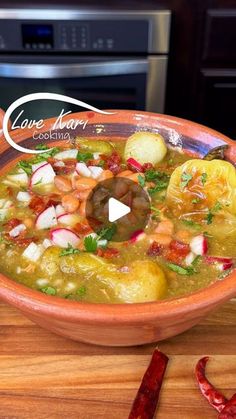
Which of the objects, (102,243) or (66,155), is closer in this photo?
(102,243)

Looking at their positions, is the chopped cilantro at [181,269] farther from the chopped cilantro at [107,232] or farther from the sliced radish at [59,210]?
the sliced radish at [59,210]

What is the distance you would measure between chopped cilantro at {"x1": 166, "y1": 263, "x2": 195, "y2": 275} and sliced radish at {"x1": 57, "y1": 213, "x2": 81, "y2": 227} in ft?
0.73

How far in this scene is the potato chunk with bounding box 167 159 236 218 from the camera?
1074mm

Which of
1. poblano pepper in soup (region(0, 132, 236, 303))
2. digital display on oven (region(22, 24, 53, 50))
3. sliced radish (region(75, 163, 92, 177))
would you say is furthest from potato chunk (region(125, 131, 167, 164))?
digital display on oven (region(22, 24, 53, 50))

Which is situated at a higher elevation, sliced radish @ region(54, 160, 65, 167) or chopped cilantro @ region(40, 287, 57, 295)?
sliced radish @ region(54, 160, 65, 167)

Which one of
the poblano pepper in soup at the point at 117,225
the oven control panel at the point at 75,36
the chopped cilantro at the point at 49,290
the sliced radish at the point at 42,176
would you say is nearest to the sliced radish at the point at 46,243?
the poblano pepper in soup at the point at 117,225

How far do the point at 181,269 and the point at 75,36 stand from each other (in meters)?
1.64

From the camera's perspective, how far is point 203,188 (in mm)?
1089

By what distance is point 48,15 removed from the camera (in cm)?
227

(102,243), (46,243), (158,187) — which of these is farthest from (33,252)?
(158,187)

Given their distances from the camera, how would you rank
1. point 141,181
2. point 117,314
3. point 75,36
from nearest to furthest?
1. point 117,314
2. point 141,181
3. point 75,36

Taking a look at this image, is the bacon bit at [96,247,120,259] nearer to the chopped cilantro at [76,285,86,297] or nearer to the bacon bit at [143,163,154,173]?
the chopped cilantro at [76,285,86,297]

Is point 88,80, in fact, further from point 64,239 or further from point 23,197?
point 64,239

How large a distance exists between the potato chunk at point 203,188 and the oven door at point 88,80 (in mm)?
1315
